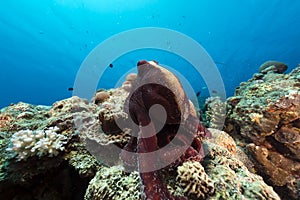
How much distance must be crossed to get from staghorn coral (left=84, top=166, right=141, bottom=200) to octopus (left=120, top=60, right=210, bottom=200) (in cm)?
15

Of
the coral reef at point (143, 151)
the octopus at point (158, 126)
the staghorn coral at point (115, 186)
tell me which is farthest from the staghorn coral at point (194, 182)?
the staghorn coral at point (115, 186)

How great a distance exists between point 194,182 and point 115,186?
3.11 feet

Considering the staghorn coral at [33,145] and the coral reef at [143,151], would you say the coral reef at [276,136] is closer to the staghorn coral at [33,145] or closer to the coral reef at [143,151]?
the coral reef at [143,151]

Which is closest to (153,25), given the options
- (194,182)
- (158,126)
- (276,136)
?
(276,136)

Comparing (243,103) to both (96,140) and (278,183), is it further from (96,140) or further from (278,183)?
(96,140)

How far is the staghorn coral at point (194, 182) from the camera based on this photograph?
1.95 metres

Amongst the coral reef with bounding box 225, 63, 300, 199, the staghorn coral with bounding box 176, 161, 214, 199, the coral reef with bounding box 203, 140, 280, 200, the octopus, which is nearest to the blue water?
the coral reef with bounding box 225, 63, 300, 199

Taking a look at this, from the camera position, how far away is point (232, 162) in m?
2.69

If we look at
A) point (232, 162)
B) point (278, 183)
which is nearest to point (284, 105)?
point (278, 183)

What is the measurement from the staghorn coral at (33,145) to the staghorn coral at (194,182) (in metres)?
1.94

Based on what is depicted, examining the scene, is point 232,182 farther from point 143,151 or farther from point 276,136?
point 276,136

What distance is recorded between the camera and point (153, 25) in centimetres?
5478

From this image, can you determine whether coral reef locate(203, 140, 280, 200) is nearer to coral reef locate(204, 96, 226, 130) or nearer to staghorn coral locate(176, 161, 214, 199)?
staghorn coral locate(176, 161, 214, 199)

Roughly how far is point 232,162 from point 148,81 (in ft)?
6.04
